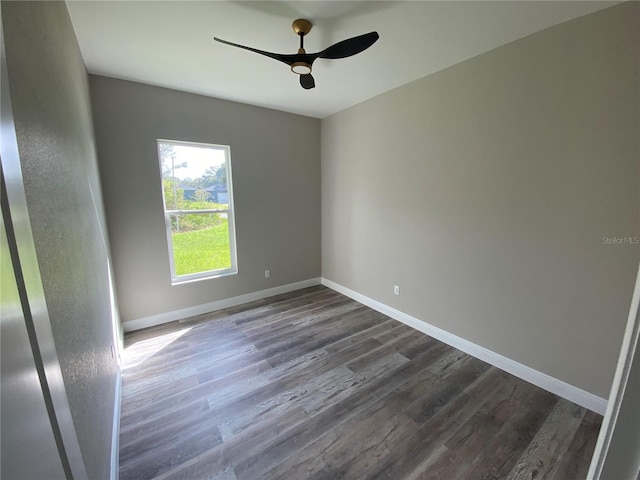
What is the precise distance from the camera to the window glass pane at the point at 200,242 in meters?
3.11

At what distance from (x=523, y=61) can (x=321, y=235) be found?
3.05 m

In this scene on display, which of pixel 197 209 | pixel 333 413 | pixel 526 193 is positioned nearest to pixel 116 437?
pixel 333 413

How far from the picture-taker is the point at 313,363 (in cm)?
231

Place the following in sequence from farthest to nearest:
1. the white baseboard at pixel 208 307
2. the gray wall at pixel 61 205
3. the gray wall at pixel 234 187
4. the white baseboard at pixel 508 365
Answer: the white baseboard at pixel 208 307 → the gray wall at pixel 234 187 → the white baseboard at pixel 508 365 → the gray wall at pixel 61 205

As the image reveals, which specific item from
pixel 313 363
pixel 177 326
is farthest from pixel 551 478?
pixel 177 326

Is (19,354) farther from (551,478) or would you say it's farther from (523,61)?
(523,61)

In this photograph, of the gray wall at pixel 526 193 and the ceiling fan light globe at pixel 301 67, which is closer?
the gray wall at pixel 526 193

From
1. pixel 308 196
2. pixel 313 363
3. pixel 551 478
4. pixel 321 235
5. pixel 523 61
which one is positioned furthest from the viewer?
pixel 321 235

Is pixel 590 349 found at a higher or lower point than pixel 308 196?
A: lower

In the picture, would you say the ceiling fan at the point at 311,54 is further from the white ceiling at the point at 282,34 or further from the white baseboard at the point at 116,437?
the white baseboard at the point at 116,437

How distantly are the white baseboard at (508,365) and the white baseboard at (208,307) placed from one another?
1.36 m

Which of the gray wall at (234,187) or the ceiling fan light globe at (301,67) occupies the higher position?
the ceiling fan light globe at (301,67)

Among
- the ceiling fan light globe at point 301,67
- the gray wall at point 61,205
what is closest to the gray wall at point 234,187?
the gray wall at point 61,205

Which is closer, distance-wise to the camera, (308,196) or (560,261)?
(560,261)
